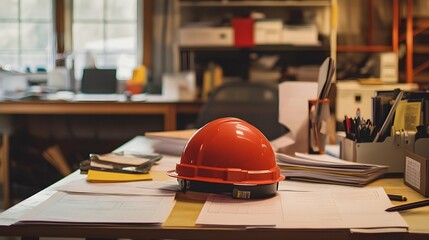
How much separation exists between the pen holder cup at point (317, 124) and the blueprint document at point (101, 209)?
2.56 ft

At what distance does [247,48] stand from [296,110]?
7.74ft

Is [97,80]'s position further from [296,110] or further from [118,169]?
[118,169]

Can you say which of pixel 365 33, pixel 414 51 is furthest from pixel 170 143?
pixel 365 33

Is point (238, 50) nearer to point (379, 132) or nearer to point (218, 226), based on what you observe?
point (379, 132)

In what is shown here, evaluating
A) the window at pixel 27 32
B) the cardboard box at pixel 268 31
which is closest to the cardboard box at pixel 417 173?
the cardboard box at pixel 268 31

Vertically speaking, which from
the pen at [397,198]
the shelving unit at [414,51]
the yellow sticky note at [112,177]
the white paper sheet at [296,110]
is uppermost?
the shelving unit at [414,51]

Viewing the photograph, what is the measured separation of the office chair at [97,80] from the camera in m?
4.49

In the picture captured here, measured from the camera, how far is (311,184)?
1.54 meters

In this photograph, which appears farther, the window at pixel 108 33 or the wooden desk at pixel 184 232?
the window at pixel 108 33

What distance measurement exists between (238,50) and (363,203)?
340 cm

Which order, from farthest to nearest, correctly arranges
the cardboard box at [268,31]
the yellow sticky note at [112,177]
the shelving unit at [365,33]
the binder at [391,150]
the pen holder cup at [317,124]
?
1. the shelving unit at [365,33]
2. the cardboard box at [268,31]
3. the pen holder cup at [317,124]
4. the binder at [391,150]
5. the yellow sticky note at [112,177]

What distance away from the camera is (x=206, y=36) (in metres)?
4.36

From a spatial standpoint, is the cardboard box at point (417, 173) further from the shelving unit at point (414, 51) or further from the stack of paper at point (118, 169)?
the shelving unit at point (414, 51)

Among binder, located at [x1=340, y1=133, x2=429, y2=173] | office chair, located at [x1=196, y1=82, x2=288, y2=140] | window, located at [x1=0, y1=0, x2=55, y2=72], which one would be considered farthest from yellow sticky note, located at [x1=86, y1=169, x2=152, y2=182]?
window, located at [x1=0, y1=0, x2=55, y2=72]
